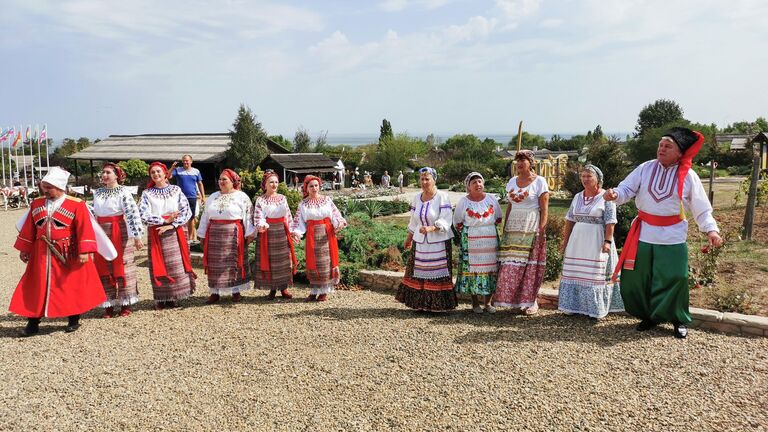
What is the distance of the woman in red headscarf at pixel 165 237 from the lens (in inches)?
248

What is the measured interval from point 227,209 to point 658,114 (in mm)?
82244

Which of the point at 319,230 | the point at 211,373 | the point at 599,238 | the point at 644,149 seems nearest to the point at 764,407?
the point at 599,238

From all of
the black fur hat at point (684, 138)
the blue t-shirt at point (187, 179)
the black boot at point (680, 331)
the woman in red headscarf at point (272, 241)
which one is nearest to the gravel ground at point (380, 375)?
the black boot at point (680, 331)

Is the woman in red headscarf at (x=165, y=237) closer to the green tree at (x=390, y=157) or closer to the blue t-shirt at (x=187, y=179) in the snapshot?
the blue t-shirt at (x=187, y=179)

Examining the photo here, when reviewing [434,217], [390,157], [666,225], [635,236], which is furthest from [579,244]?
[390,157]

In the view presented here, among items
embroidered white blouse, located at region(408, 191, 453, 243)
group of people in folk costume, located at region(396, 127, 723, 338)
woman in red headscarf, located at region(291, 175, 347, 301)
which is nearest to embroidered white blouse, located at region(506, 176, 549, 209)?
group of people in folk costume, located at region(396, 127, 723, 338)

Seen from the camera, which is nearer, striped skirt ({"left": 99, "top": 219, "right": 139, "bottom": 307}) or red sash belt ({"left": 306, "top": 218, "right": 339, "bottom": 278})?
striped skirt ({"left": 99, "top": 219, "right": 139, "bottom": 307})

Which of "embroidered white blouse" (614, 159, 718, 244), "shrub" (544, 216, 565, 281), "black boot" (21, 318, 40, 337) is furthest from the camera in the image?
"shrub" (544, 216, 565, 281)

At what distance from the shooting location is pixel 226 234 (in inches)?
255

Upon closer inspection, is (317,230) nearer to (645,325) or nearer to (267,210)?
(267,210)

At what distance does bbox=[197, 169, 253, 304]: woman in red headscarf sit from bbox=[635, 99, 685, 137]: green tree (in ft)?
258

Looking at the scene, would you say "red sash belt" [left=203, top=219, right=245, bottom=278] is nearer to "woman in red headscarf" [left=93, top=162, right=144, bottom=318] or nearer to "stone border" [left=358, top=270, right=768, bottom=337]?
"woman in red headscarf" [left=93, top=162, right=144, bottom=318]

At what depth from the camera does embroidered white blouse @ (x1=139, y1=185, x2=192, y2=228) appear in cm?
626

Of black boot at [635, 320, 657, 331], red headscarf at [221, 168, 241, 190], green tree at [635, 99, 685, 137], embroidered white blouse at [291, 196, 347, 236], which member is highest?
green tree at [635, 99, 685, 137]
